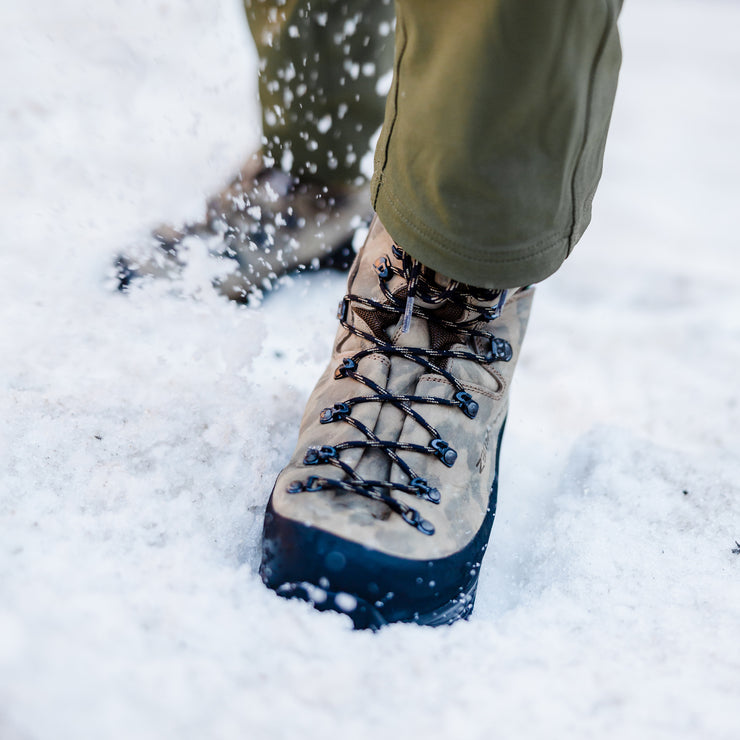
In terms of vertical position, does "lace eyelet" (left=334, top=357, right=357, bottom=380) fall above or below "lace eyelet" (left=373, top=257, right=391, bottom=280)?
below

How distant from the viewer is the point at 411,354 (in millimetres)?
771

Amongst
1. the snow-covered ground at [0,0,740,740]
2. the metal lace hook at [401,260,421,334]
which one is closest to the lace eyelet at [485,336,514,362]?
the metal lace hook at [401,260,421,334]

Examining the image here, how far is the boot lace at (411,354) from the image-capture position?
2.20ft

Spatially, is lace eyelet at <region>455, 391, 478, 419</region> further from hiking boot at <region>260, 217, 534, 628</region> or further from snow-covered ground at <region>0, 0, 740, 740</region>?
snow-covered ground at <region>0, 0, 740, 740</region>

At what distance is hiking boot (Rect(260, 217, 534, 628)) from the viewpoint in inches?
23.8

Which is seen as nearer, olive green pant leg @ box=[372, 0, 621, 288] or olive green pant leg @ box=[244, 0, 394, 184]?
olive green pant leg @ box=[372, 0, 621, 288]

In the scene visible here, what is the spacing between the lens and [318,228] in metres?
1.26

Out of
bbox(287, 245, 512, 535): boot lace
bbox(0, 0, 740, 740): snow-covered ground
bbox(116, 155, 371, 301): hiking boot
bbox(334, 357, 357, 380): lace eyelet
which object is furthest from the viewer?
bbox(116, 155, 371, 301): hiking boot

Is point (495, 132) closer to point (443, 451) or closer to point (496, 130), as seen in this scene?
point (496, 130)

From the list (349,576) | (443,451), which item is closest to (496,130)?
(443,451)

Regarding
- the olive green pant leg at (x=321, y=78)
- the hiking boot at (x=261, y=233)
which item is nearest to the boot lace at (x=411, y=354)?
the hiking boot at (x=261, y=233)

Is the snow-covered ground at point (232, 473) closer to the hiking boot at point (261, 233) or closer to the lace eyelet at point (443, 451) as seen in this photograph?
the hiking boot at point (261, 233)

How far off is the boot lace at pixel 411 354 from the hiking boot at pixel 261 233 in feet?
1.22

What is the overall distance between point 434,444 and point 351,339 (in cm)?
20
